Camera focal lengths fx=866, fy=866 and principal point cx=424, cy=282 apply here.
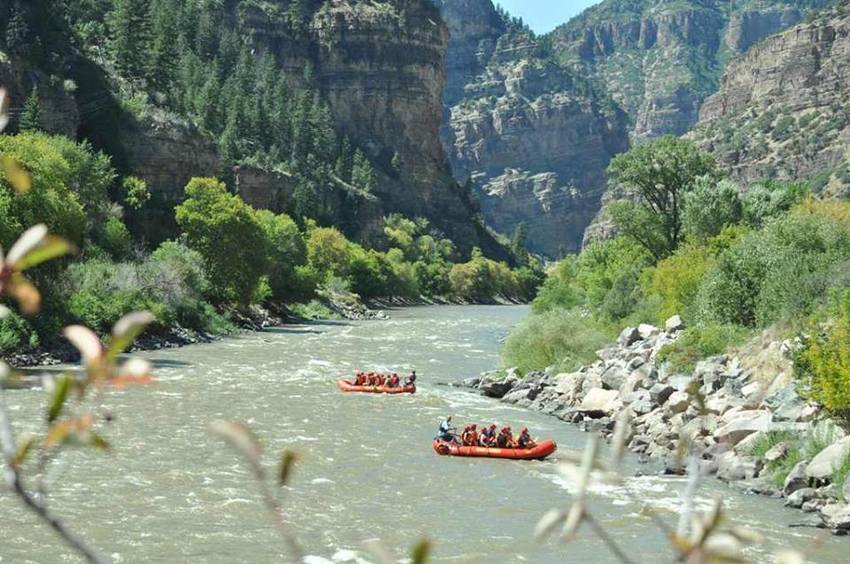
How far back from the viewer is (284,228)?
245 feet

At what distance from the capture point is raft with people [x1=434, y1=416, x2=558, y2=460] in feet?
68.4

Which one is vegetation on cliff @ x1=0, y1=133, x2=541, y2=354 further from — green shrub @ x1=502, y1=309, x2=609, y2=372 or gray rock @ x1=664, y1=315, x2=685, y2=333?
gray rock @ x1=664, y1=315, x2=685, y2=333

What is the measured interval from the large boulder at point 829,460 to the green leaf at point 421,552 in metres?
17.6

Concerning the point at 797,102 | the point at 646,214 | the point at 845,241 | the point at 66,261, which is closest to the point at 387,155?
the point at 797,102

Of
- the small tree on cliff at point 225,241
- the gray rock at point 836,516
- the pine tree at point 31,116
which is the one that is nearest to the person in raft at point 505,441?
the gray rock at point 836,516

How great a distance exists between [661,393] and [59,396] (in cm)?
2445

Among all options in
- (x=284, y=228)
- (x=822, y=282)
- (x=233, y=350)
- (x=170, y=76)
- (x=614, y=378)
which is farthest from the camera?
(x=170, y=76)

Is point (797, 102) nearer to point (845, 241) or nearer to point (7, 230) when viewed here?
point (845, 241)

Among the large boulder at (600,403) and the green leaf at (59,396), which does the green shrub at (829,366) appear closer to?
the large boulder at (600,403)

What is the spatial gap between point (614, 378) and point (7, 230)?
22612 millimetres

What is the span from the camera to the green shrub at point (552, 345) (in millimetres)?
34312

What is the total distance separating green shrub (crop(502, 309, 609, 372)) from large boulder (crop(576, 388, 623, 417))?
588cm

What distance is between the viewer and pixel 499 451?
21.1 metres

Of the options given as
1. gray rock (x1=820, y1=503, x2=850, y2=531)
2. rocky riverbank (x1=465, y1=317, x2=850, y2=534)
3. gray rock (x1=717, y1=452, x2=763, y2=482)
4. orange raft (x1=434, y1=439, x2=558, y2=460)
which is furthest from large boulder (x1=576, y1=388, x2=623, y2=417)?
gray rock (x1=820, y1=503, x2=850, y2=531)
